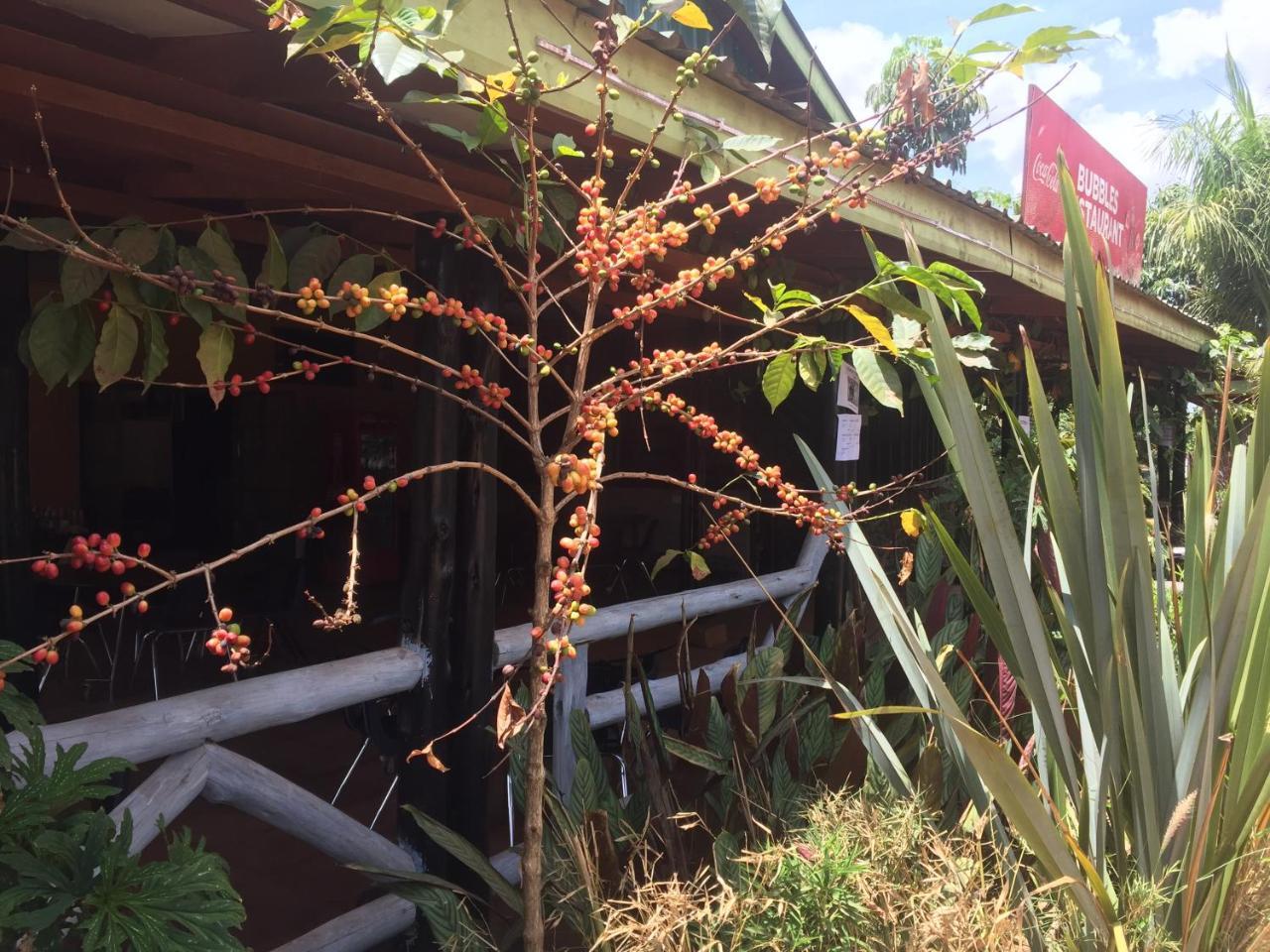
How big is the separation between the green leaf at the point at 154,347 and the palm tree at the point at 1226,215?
16817 millimetres

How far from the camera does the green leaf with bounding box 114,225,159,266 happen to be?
5.29 ft

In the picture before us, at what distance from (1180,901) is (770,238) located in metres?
1.11

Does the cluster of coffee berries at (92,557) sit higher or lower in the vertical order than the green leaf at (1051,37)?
lower

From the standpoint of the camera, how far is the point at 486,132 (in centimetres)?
144

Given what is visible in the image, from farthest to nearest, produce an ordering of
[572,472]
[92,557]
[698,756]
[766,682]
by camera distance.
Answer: [766,682], [698,756], [572,472], [92,557]

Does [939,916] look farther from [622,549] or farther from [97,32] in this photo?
[622,549]

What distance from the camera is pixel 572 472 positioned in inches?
48.3

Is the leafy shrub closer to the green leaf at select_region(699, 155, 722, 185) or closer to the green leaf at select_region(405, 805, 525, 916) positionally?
the green leaf at select_region(405, 805, 525, 916)

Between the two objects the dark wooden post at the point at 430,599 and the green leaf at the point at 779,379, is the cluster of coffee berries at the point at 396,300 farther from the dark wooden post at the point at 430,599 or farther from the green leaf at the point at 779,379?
the dark wooden post at the point at 430,599

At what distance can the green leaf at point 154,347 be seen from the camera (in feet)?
5.24

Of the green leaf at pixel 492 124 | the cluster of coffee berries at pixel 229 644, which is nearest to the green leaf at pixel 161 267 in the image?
the green leaf at pixel 492 124

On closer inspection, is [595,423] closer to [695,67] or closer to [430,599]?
[695,67]

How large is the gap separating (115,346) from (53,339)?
0.35 ft

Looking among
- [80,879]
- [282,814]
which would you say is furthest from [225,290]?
[282,814]
